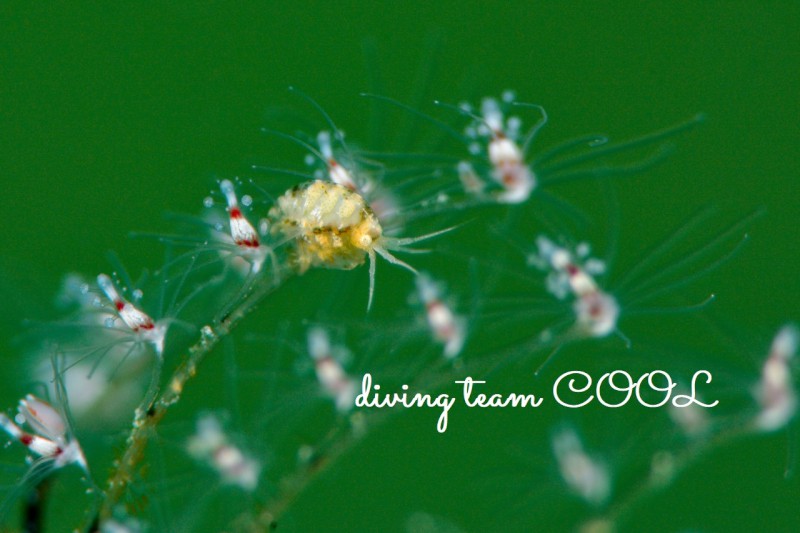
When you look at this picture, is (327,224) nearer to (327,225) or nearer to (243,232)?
(327,225)

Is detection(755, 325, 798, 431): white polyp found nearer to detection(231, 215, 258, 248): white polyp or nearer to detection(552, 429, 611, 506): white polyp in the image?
detection(552, 429, 611, 506): white polyp

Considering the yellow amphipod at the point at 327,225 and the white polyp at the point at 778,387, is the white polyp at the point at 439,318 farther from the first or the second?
the white polyp at the point at 778,387

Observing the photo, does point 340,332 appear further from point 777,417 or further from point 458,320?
point 777,417

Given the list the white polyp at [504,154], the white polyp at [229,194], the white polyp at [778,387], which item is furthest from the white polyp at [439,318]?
the white polyp at [778,387]

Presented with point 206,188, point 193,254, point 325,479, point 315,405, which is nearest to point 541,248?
point 315,405

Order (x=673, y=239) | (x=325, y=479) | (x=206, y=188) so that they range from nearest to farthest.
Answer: (x=673, y=239)
(x=325, y=479)
(x=206, y=188)

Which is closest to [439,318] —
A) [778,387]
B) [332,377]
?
[332,377]

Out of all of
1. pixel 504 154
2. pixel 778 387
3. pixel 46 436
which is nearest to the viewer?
pixel 778 387

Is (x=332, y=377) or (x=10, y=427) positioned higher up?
(x=332, y=377)
